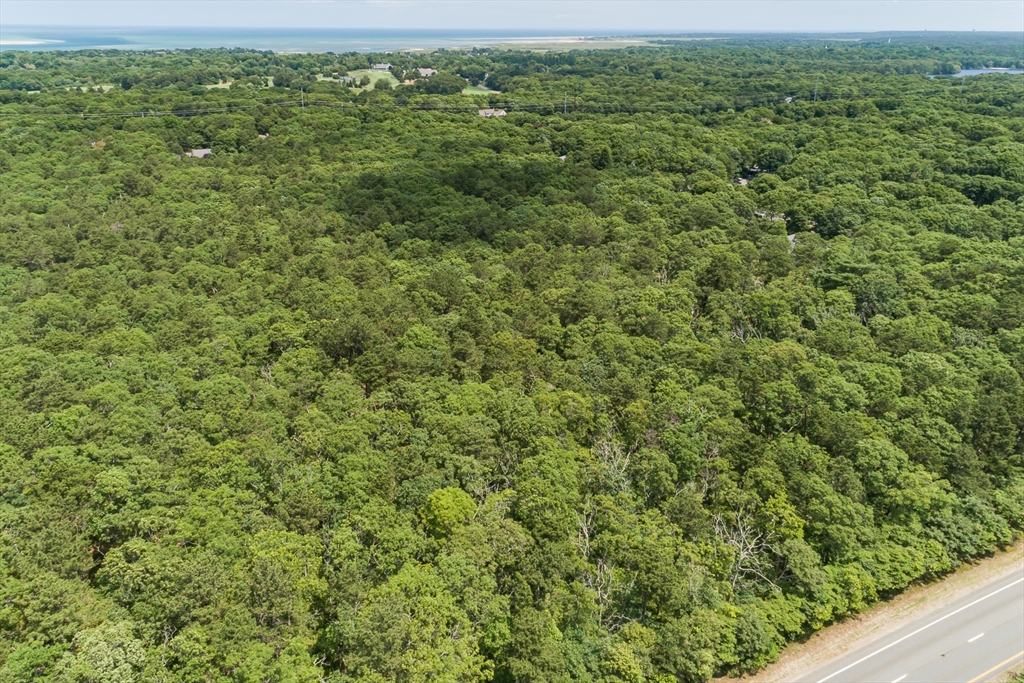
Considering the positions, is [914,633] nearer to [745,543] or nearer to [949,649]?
[949,649]

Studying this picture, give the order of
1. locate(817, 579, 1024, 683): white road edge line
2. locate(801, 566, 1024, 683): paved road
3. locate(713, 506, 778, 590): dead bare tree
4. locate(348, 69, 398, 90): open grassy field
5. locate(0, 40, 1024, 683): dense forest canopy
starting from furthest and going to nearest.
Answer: locate(348, 69, 398, 90): open grassy field, locate(713, 506, 778, 590): dead bare tree, locate(817, 579, 1024, 683): white road edge line, locate(801, 566, 1024, 683): paved road, locate(0, 40, 1024, 683): dense forest canopy

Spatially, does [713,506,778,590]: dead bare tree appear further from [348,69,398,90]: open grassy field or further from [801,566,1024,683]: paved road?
[348,69,398,90]: open grassy field

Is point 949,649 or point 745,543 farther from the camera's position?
point 745,543

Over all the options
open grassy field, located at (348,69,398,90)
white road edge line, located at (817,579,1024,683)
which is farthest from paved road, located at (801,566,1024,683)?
open grassy field, located at (348,69,398,90)

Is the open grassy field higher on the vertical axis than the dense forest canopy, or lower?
higher

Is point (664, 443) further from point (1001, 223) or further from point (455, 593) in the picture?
point (1001, 223)

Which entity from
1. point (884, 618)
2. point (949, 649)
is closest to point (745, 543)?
point (884, 618)

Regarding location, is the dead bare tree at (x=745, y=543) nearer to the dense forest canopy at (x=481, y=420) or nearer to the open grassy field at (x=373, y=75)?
the dense forest canopy at (x=481, y=420)
